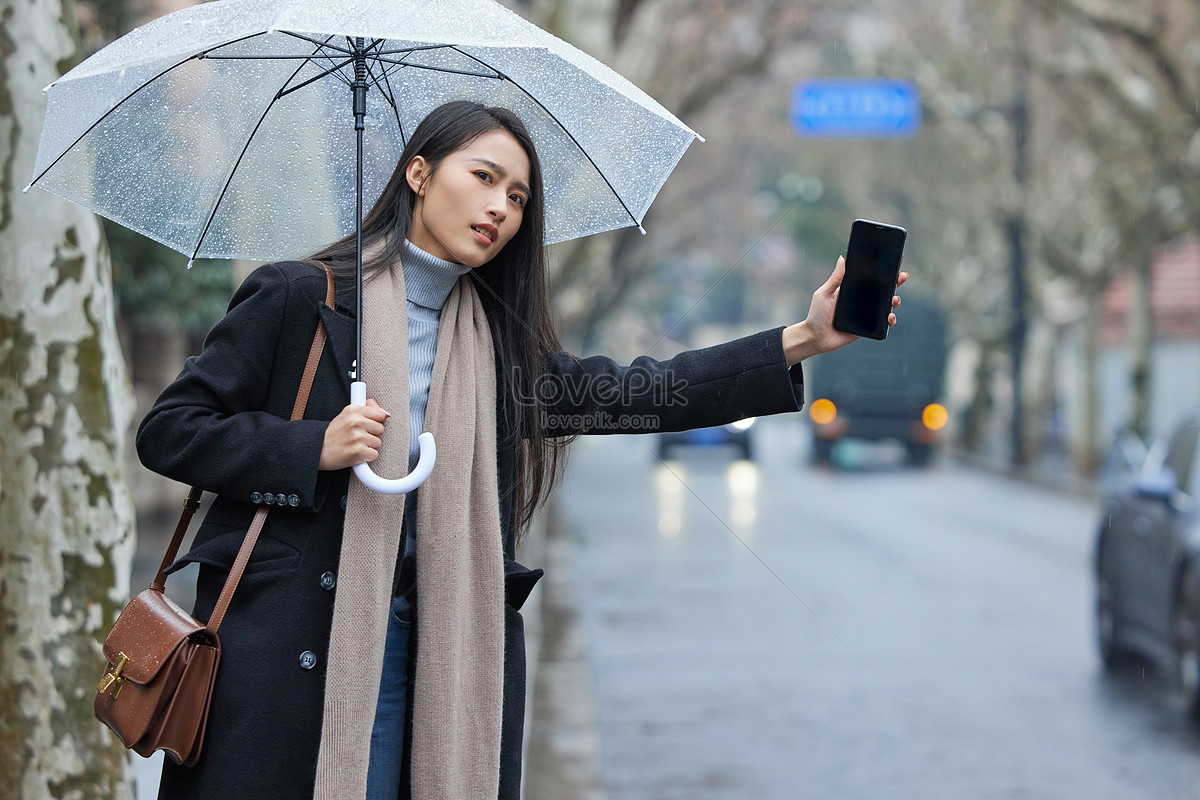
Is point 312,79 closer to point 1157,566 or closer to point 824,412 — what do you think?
point 1157,566

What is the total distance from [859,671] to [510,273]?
5.66m

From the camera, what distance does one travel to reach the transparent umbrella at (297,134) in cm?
258

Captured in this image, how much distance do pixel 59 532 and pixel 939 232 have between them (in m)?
34.1

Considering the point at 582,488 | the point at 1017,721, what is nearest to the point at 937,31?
the point at 582,488

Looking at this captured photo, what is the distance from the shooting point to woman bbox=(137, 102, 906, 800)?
2.10 metres

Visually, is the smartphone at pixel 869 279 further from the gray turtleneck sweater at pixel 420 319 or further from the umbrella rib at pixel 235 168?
the umbrella rib at pixel 235 168

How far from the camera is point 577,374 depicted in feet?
7.97

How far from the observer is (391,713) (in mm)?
2281

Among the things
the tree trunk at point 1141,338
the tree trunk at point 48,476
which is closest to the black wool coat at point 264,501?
the tree trunk at point 48,476

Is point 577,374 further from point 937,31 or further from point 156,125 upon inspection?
point 937,31

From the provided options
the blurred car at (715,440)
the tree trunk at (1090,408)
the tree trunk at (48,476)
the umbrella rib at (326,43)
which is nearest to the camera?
the umbrella rib at (326,43)

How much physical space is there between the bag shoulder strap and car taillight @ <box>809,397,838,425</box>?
2635cm

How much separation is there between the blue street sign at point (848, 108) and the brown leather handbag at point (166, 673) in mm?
15432

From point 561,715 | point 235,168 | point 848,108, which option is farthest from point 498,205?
point 848,108
